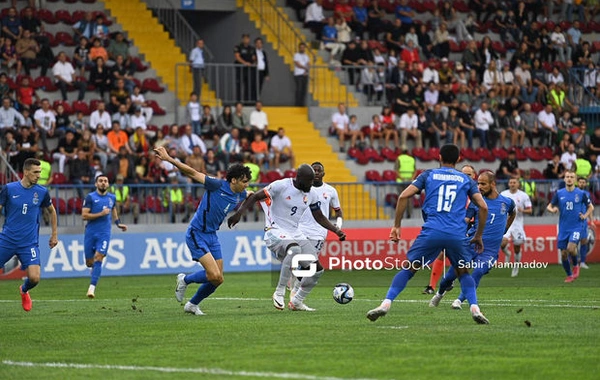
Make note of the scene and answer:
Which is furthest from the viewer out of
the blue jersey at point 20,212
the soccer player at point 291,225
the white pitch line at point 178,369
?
the blue jersey at point 20,212

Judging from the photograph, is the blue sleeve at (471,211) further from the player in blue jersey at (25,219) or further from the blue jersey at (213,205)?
the player in blue jersey at (25,219)

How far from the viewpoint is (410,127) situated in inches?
1468

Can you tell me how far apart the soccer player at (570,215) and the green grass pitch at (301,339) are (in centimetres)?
465

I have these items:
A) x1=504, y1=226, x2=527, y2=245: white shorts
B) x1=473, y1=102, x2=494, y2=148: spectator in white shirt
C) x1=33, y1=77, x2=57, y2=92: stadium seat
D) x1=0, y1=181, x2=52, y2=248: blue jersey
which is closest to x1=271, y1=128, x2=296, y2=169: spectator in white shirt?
x1=33, y1=77, x2=57, y2=92: stadium seat

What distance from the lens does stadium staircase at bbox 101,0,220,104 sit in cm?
3741

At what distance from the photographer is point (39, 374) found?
10805 mm

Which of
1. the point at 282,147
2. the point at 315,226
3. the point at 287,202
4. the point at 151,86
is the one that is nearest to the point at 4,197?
the point at 287,202

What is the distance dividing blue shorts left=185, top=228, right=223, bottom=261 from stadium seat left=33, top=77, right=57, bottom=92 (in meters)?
17.7

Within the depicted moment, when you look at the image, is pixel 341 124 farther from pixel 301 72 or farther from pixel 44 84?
pixel 44 84

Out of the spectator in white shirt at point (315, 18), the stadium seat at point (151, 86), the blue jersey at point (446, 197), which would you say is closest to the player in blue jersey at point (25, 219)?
the blue jersey at point (446, 197)

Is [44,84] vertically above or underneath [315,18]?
underneath

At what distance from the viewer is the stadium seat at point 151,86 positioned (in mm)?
35531

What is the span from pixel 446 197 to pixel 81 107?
67.1ft

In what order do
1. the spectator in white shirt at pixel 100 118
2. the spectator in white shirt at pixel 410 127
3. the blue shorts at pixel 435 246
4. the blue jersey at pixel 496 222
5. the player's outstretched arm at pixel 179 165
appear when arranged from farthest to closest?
1. the spectator in white shirt at pixel 410 127
2. the spectator in white shirt at pixel 100 118
3. the blue jersey at pixel 496 222
4. the player's outstretched arm at pixel 179 165
5. the blue shorts at pixel 435 246
